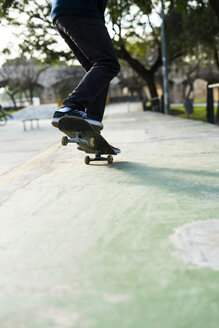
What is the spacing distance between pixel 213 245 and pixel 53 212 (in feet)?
2.85

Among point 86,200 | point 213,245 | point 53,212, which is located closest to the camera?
point 213,245

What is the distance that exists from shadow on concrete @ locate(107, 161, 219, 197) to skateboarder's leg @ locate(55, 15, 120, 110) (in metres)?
0.64

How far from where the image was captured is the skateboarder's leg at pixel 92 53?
306 cm

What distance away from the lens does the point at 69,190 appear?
245cm

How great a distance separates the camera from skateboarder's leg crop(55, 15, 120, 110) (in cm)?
306

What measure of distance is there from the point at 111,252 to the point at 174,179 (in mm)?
1343

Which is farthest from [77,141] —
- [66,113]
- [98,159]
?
[98,159]

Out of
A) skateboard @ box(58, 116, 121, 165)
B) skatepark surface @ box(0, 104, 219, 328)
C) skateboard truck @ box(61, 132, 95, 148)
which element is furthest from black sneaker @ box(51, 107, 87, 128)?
skatepark surface @ box(0, 104, 219, 328)

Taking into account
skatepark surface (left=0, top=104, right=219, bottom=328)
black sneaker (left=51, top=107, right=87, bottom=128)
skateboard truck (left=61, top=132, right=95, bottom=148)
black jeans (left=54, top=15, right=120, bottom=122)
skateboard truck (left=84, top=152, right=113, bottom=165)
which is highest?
→ black jeans (left=54, top=15, right=120, bottom=122)

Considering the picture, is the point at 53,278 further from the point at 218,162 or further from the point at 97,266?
the point at 218,162

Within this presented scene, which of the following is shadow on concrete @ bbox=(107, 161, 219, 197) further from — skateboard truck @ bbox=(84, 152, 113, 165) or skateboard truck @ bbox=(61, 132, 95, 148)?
skateboard truck @ bbox=(61, 132, 95, 148)

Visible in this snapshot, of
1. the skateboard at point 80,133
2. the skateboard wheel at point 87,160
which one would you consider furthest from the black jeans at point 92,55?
the skateboard wheel at point 87,160

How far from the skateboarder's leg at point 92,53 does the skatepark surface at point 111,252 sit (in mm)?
709

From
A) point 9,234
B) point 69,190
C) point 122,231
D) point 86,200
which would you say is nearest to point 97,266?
point 122,231
